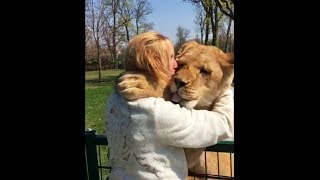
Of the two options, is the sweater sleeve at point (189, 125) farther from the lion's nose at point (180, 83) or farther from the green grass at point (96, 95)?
A: the green grass at point (96, 95)

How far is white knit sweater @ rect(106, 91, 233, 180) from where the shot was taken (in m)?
1.69

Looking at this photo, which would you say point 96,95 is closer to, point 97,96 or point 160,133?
point 97,96

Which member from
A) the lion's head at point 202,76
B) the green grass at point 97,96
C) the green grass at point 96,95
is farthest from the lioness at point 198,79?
the green grass at point 96,95

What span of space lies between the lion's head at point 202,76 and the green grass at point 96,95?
47cm

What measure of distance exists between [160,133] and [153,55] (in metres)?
0.26

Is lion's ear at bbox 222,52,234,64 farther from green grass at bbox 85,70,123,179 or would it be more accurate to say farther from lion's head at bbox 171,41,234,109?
green grass at bbox 85,70,123,179

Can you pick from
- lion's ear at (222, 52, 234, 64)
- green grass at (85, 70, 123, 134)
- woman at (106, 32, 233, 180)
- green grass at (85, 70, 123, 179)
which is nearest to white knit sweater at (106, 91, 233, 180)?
woman at (106, 32, 233, 180)

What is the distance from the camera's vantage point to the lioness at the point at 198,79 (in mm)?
1696

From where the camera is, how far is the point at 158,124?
1697 mm
